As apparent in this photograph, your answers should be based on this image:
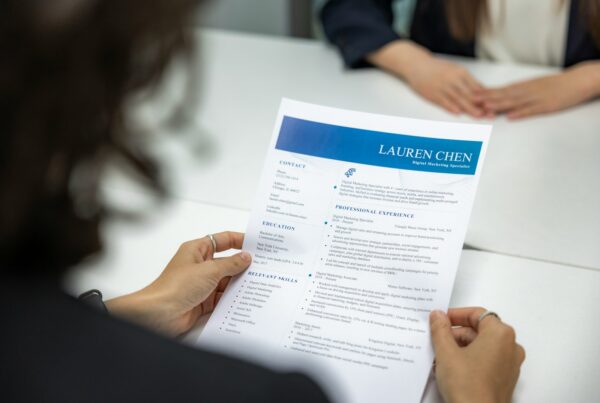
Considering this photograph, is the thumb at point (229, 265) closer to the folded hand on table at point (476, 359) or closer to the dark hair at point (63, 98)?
the folded hand on table at point (476, 359)

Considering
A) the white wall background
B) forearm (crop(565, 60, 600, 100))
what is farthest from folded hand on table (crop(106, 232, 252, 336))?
the white wall background

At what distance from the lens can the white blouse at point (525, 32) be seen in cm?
127

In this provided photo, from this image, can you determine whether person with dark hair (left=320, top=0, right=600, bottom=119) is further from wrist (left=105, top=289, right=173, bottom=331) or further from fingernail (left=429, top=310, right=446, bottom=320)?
wrist (left=105, top=289, right=173, bottom=331)

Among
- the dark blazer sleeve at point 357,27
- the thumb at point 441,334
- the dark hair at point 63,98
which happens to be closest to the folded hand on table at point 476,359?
the thumb at point 441,334

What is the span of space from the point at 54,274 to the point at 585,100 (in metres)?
0.92

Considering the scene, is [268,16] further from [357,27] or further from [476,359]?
[476,359]

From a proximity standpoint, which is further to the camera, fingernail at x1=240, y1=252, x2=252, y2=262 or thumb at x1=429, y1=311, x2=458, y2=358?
fingernail at x1=240, y1=252, x2=252, y2=262

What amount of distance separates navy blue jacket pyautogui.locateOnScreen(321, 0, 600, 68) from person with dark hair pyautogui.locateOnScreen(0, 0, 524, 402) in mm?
889

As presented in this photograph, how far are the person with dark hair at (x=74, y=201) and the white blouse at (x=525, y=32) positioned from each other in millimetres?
1009

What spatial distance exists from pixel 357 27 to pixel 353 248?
1.99ft

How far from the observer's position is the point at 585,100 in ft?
3.67

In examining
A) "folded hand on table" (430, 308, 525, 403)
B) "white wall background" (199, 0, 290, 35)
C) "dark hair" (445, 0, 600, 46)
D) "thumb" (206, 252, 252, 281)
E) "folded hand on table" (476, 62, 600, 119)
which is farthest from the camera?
"white wall background" (199, 0, 290, 35)

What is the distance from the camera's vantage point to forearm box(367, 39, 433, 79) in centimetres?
121

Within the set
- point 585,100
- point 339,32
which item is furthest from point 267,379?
point 339,32
